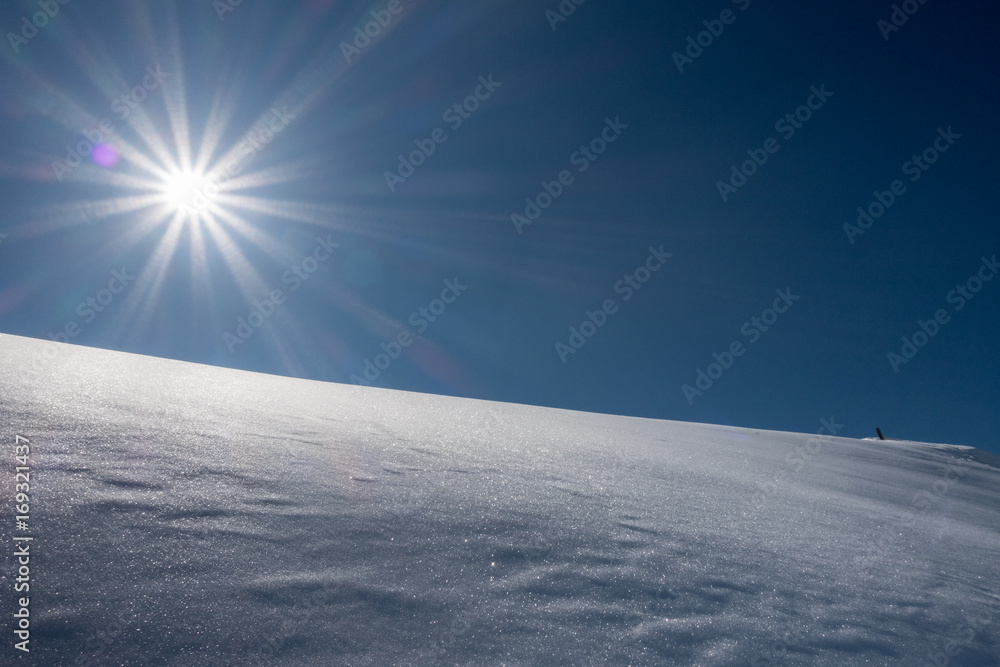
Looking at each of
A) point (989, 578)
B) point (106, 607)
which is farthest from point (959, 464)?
point (106, 607)

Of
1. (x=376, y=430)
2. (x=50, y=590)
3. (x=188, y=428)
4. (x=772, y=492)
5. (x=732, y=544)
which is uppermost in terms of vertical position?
(x=376, y=430)

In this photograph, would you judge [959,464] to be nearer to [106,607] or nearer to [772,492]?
[772,492]

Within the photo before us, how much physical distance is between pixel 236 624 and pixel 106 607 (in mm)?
254

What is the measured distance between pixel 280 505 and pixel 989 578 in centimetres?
290

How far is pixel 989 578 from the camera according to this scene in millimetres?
1928

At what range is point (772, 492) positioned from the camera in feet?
10.1

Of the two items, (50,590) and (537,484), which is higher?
(537,484)

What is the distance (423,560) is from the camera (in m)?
1.31

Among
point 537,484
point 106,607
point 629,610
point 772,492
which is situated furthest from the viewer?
point 772,492

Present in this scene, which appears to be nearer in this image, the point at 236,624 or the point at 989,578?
the point at 236,624

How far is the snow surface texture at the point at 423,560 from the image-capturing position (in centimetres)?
94

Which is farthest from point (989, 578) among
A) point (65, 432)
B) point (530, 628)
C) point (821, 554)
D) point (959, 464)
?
point (959, 464)

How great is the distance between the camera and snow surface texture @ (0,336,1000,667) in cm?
94

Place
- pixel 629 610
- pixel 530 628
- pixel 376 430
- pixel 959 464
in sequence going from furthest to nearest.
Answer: pixel 959 464
pixel 376 430
pixel 629 610
pixel 530 628
